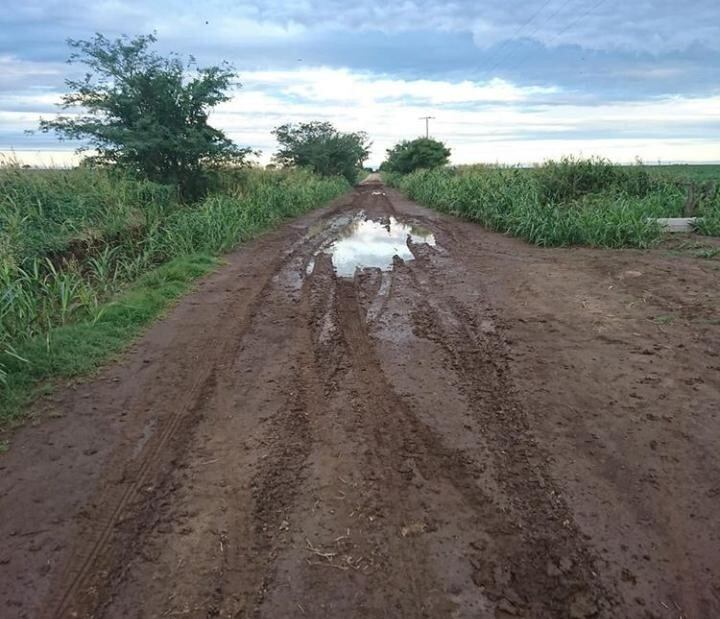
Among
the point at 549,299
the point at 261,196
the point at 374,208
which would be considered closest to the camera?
the point at 549,299

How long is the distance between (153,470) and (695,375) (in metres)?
4.29

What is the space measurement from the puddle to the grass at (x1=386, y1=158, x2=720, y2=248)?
2.04 metres

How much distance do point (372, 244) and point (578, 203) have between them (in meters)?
5.01

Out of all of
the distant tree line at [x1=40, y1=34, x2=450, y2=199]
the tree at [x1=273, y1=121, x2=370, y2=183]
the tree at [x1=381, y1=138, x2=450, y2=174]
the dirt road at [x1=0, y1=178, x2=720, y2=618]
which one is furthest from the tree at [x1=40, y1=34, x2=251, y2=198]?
the tree at [x1=381, y1=138, x2=450, y2=174]

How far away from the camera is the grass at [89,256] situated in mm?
5109

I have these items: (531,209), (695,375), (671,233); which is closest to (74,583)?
(695,375)

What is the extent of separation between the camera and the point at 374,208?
24.2 m

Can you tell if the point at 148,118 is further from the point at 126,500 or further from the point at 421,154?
the point at 421,154

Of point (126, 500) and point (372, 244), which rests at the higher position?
point (372, 244)

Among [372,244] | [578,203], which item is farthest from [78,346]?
[578,203]

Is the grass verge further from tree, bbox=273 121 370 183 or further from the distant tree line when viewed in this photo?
tree, bbox=273 121 370 183

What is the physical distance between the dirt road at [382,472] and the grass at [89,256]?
488 mm

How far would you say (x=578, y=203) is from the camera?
13156mm

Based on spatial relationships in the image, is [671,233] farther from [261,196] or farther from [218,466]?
[218,466]
